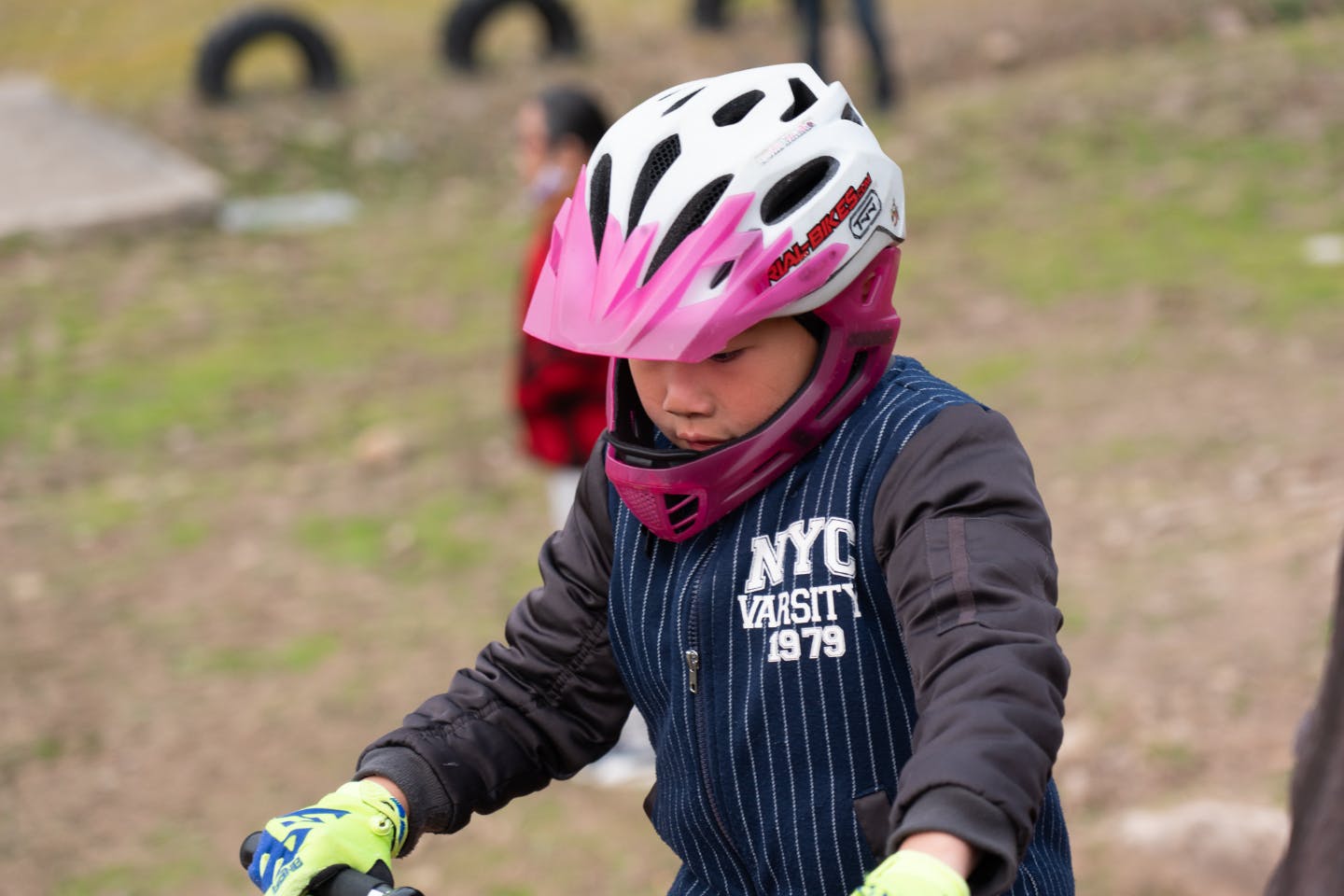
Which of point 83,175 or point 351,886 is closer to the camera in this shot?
point 351,886

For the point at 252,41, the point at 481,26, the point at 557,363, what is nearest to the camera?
the point at 557,363

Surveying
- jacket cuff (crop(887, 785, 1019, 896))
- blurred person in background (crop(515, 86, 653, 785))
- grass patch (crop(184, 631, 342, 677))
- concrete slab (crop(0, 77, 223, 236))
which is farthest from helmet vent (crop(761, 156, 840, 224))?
concrete slab (crop(0, 77, 223, 236))

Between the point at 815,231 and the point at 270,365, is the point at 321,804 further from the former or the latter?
the point at 270,365

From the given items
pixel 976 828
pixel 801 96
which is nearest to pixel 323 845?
pixel 976 828

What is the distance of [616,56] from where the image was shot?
1623 centimetres

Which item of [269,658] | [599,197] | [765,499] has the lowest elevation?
[269,658]

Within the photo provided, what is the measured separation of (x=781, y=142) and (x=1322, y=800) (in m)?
1.08

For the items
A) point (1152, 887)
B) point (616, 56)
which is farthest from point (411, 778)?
point (616, 56)

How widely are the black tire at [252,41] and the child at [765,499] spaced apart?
535 inches

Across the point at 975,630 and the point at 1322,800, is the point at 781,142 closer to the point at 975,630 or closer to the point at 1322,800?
the point at 975,630

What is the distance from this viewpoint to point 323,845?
2135mm

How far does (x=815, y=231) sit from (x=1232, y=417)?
6532 mm

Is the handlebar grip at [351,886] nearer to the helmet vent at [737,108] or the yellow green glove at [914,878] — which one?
the yellow green glove at [914,878]

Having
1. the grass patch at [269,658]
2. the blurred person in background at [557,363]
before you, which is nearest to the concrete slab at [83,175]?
the grass patch at [269,658]
